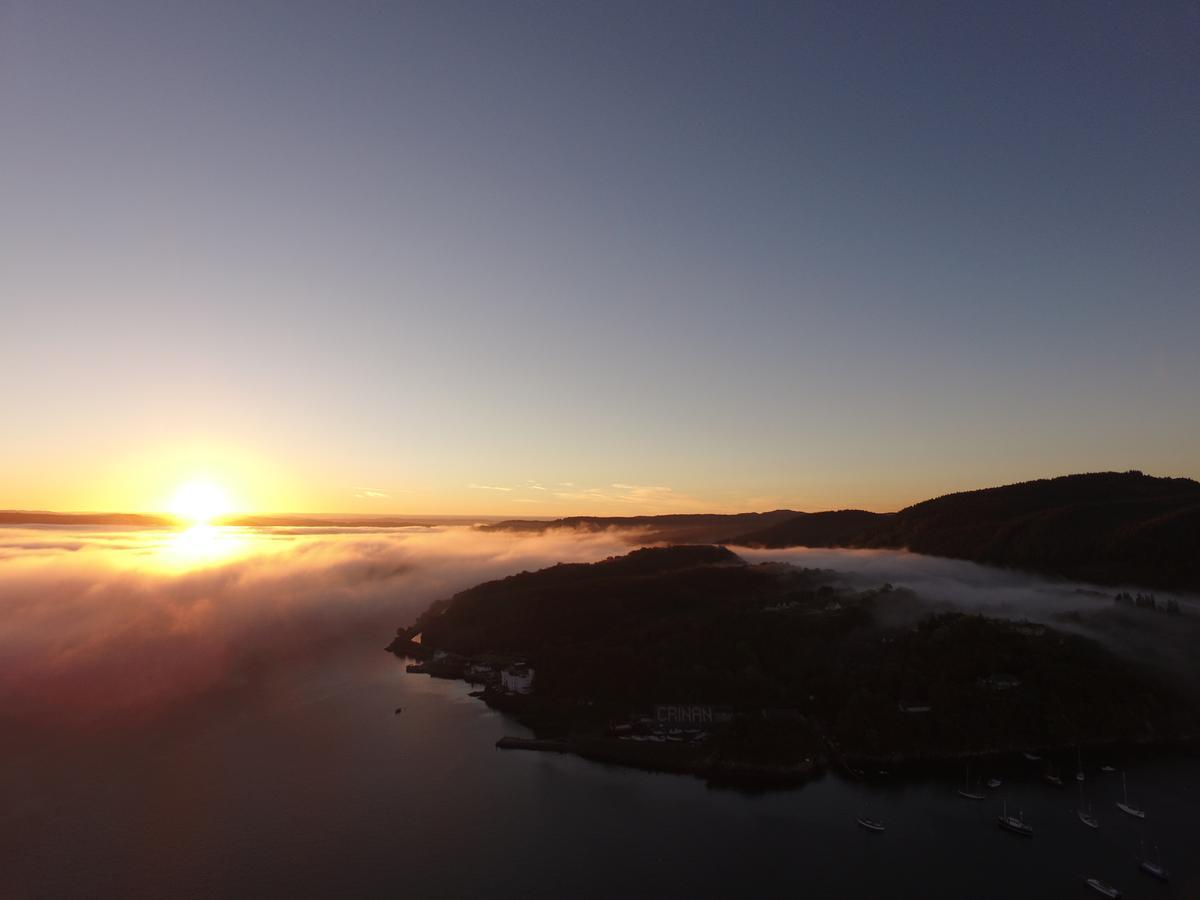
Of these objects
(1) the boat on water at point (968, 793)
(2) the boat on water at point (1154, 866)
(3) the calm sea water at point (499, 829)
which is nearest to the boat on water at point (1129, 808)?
(3) the calm sea water at point (499, 829)

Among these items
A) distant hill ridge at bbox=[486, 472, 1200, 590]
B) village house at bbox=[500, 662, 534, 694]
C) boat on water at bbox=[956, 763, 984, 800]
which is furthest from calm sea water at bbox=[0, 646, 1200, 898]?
distant hill ridge at bbox=[486, 472, 1200, 590]

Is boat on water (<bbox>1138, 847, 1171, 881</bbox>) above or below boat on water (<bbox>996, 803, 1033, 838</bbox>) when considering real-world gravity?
above

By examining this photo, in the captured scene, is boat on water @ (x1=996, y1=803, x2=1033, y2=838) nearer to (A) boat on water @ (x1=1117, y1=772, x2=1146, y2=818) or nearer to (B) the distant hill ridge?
(A) boat on water @ (x1=1117, y1=772, x2=1146, y2=818)

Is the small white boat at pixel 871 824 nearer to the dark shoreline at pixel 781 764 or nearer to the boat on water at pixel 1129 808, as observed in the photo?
the dark shoreline at pixel 781 764

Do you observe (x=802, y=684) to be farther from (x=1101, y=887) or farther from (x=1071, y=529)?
(x=1071, y=529)

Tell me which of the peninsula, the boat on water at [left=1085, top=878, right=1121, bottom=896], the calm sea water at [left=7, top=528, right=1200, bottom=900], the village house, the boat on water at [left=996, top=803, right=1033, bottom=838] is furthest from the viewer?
the village house

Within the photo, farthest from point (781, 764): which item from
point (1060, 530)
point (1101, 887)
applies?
point (1060, 530)
